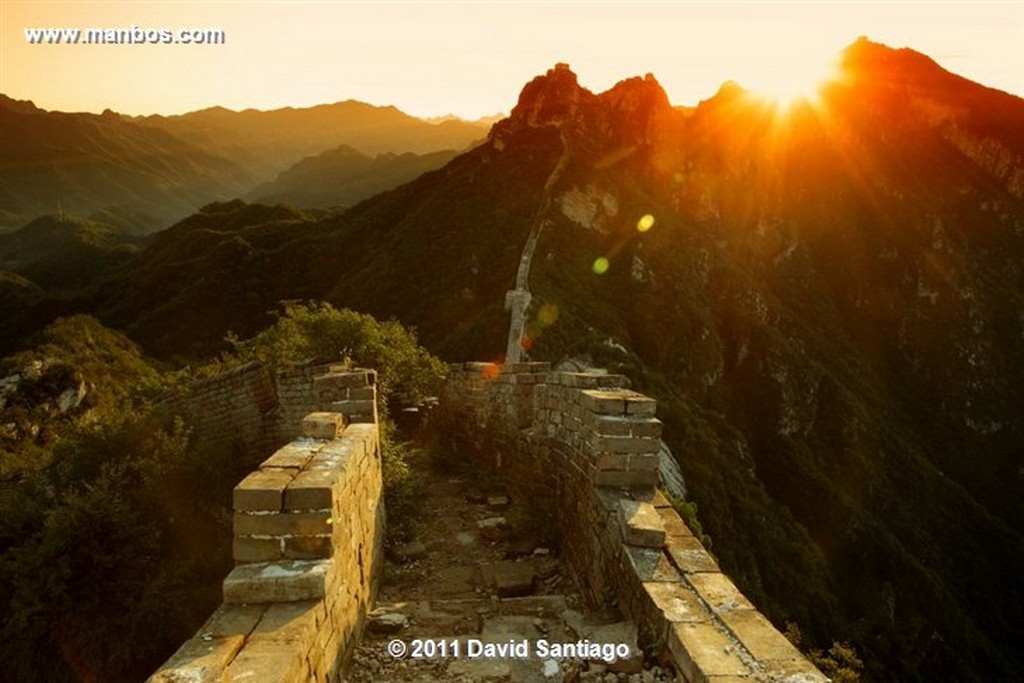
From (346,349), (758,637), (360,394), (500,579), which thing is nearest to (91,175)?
(346,349)

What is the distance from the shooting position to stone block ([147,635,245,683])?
2.67 meters

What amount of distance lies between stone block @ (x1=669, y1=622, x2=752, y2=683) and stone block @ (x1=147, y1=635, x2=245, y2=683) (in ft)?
7.80

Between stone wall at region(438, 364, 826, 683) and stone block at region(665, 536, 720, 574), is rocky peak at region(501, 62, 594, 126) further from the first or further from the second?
stone block at region(665, 536, 720, 574)

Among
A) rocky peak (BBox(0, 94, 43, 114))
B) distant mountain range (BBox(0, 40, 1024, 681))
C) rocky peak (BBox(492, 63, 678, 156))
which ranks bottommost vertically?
distant mountain range (BBox(0, 40, 1024, 681))

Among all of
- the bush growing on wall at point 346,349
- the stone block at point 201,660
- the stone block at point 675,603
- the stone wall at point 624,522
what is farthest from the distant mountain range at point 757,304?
the stone block at point 201,660

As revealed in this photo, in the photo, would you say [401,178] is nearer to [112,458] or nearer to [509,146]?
[509,146]

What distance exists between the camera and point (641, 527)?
441cm

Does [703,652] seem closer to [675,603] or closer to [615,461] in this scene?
[675,603]

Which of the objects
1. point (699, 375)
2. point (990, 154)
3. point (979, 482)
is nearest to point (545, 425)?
point (699, 375)

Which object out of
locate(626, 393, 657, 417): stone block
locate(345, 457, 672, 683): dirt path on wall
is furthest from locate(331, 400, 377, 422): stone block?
locate(626, 393, 657, 417): stone block

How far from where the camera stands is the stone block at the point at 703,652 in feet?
10.0

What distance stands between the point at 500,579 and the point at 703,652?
291 cm

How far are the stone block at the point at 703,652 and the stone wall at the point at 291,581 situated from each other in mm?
2050

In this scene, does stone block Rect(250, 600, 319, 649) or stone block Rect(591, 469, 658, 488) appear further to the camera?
stone block Rect(591, 469, 658, 488)
